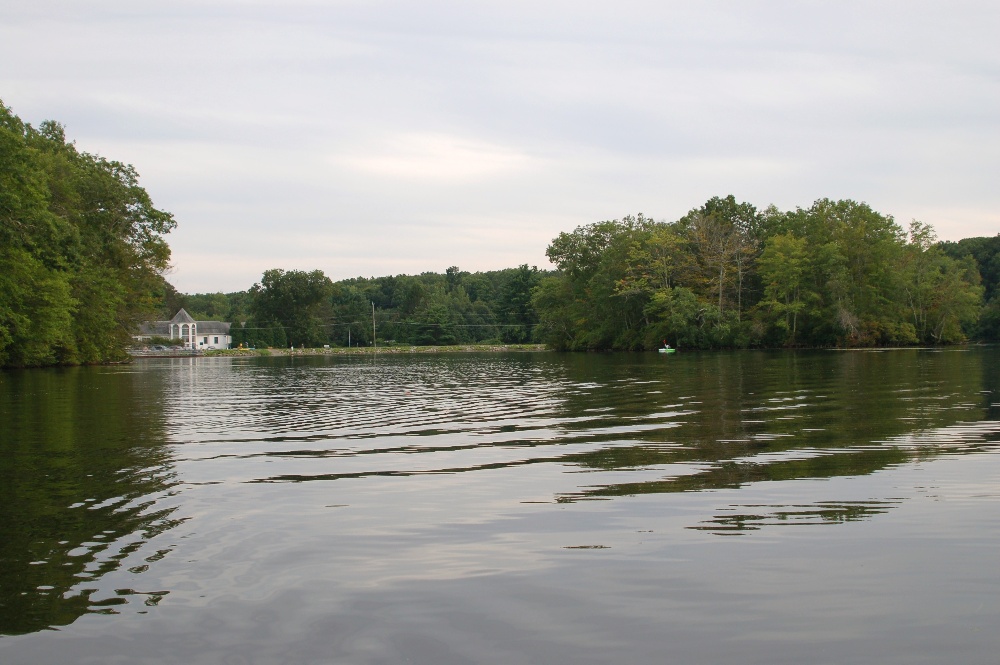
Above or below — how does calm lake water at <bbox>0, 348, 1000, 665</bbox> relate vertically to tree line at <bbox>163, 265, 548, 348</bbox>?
below

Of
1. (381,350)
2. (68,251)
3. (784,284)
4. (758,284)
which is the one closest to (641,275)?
(758,284)

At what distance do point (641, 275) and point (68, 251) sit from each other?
6750 cm

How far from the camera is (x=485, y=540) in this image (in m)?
8.03

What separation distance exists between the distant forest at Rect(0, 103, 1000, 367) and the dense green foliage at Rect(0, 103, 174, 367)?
126 mm

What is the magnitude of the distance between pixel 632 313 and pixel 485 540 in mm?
95747

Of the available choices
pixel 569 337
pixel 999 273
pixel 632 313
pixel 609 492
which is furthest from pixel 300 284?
pixel 609 492

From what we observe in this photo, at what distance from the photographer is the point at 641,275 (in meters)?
99.4

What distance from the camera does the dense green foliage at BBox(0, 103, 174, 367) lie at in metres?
42.2

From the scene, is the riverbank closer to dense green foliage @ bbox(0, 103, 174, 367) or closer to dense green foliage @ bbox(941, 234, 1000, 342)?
Answer: dense green foliage @ bbox(0, 103, 174, 367)

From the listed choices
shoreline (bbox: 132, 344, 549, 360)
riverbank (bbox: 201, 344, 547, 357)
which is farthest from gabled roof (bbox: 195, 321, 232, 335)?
riverbank (bbox: 201, 344, 547, 357)

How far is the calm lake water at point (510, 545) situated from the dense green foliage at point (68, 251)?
3125cm

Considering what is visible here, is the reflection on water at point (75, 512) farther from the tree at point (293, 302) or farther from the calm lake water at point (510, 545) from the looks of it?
the tree at point (293, 302)

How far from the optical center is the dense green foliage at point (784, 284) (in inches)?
3487

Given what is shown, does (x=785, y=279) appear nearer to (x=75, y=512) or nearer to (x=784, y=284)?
(x=784, y=284)
